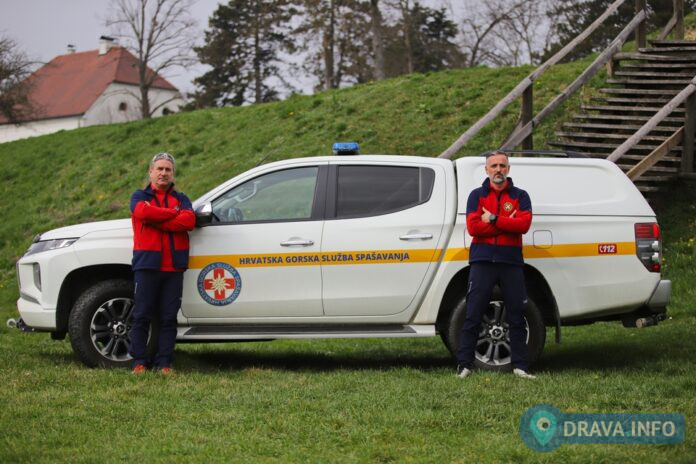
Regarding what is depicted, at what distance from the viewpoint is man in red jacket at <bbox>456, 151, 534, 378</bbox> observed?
23.7 feet

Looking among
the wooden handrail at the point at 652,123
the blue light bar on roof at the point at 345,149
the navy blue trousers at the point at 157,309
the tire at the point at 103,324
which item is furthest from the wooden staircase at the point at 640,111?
the tire at the point at 103,324

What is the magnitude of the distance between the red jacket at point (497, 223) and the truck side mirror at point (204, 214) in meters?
2.10

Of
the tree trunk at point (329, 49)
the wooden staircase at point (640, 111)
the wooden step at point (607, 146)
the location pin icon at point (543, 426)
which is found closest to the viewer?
the location pin icon at point (543, 426)

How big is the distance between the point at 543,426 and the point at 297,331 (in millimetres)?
2754

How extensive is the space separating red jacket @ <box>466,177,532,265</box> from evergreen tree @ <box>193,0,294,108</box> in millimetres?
47803

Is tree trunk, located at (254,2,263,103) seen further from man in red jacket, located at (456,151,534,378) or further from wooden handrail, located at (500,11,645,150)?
man in red jacket, located at (456,151,534,378)

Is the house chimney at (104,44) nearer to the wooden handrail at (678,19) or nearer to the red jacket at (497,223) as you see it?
the wooden handrail at (678,19)

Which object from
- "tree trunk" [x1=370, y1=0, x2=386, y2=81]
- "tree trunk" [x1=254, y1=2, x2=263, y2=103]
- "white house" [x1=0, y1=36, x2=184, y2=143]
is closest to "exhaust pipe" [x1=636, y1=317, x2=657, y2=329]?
"tree trunk" [x1=370, y1=0, x2=386, y2=81]

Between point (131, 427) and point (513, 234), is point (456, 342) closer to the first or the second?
point (513, 234)

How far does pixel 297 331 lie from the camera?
782 cm

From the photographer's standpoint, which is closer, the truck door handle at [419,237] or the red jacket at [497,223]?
the red jacket at [497,223]

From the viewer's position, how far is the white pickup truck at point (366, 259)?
766cm

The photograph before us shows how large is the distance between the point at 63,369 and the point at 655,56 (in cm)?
1144

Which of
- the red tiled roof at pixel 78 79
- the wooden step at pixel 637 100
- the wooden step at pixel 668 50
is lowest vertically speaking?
the wooden step at pixel 637 100
